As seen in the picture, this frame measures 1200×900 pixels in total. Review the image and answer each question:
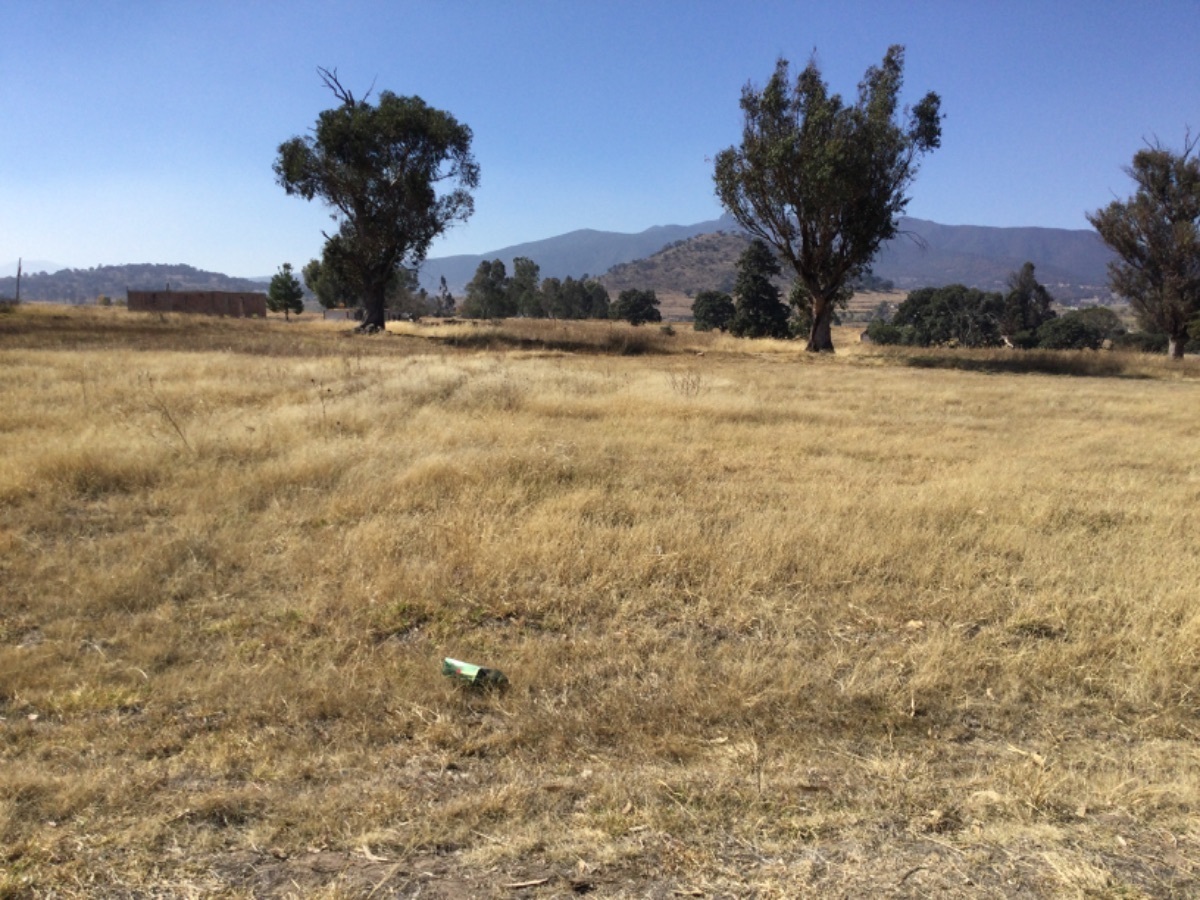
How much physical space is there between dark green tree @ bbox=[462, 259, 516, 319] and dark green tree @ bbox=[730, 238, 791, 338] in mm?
34503

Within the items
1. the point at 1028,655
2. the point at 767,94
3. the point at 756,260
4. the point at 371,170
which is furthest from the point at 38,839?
the point at 756,260

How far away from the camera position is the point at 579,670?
4.34 metres

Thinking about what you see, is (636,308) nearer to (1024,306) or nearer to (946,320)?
(946,320)

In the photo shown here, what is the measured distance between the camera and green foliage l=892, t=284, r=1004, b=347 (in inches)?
2379

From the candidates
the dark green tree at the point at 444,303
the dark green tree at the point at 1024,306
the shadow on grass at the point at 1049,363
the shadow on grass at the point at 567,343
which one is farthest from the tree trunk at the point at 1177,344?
the dark green tree at the point at 444,303

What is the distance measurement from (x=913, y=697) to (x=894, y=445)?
8.47m

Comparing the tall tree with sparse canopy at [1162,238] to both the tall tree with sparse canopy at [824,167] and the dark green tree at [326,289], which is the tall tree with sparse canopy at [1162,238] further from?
the dark green tree at [326,289]

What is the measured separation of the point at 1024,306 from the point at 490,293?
5338 cm

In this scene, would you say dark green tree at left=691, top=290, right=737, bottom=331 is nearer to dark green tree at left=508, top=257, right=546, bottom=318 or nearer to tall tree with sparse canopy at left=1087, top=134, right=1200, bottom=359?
dark green tree at left=508, top=257, right=546, bottom=318

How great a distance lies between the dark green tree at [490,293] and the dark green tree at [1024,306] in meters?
49.4

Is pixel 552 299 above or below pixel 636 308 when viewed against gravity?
above

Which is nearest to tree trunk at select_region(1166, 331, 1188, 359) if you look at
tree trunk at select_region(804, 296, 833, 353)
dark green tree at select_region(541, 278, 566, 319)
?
tree trunk at select_region(804, 296, 833, 353)

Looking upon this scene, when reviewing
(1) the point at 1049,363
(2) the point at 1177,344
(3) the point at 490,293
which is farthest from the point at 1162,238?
(3) the point at 490,293

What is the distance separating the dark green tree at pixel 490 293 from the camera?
274 ft
